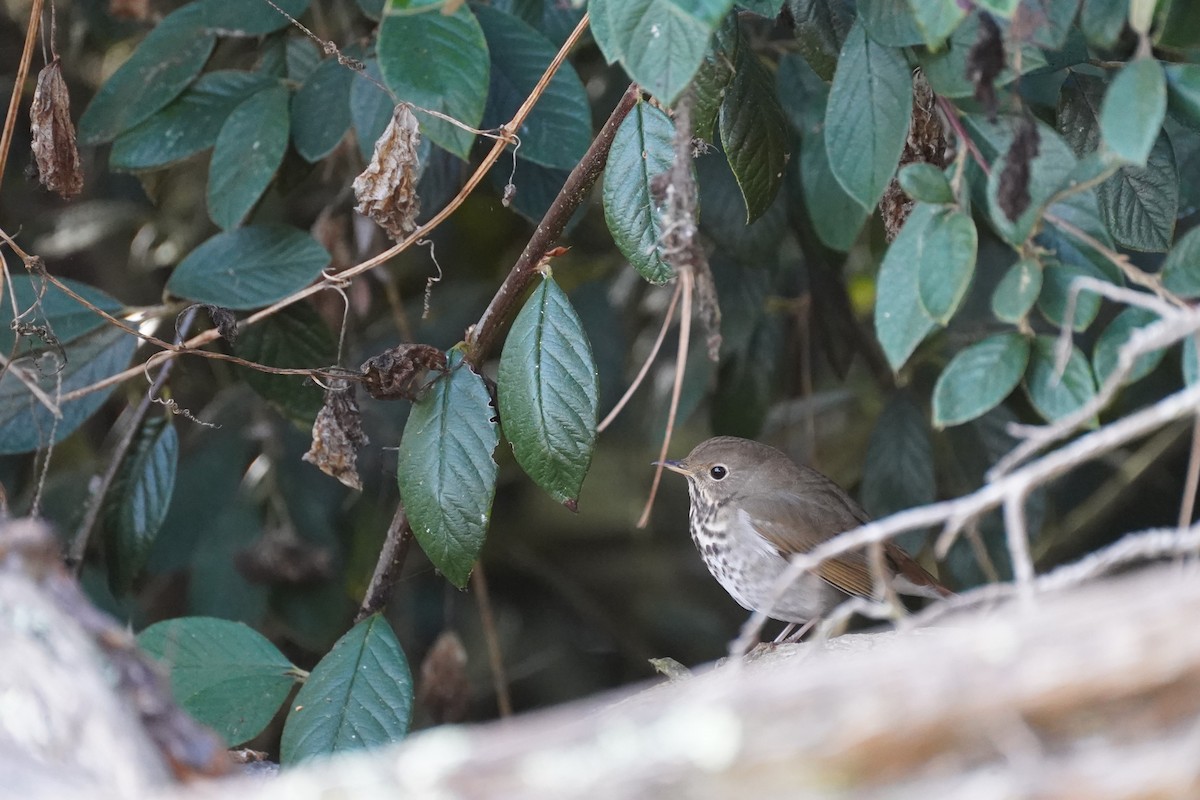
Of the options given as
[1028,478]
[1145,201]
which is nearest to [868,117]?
[1145,201]

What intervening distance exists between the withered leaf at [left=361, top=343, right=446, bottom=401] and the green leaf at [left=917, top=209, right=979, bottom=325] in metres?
0.98

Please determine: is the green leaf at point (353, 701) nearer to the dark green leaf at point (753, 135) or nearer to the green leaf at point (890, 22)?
the dark green leaf at point (753, 135)

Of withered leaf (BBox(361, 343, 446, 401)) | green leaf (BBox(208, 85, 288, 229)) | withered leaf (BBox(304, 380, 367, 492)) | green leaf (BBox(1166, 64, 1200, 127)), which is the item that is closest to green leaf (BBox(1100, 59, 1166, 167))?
green leaf (BBox(1166, 64, 1200, 127))

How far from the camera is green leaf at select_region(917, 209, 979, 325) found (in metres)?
1.65

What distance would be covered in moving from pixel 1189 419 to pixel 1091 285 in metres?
2.60

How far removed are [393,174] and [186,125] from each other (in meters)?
0.74

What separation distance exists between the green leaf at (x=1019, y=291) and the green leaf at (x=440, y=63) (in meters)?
0.85

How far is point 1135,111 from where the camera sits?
1.51 metres

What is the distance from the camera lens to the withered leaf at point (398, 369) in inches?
91.0

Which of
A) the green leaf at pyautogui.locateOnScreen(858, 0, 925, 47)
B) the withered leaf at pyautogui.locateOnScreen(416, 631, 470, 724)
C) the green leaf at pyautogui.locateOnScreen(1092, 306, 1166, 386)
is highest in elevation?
the green leaf at pyautogui.locateOnScreen(858, 0, 925, 47)

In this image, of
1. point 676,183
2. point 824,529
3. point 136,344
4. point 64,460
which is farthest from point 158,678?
point 64,460

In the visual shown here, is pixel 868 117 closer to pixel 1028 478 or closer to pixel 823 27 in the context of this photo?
pixel 823 27

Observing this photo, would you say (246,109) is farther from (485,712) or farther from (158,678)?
(485,712)

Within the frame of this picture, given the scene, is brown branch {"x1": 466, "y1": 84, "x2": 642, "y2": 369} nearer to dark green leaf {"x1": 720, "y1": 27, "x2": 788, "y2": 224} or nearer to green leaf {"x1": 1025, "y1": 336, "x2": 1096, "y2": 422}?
dark green leaf {"x1": 720, "y1": 27, "x2": 788, "y2": 224}
